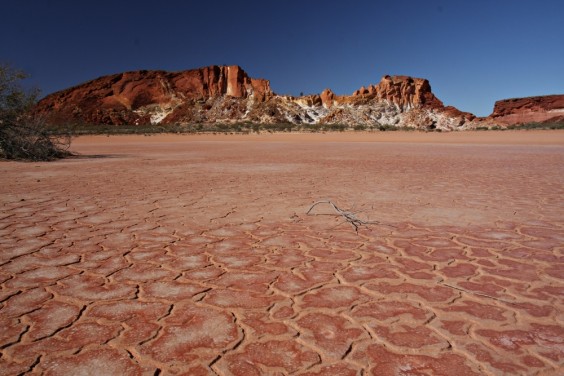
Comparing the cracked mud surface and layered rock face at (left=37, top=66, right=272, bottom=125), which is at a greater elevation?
layered rock face at (left=37, top=66, right=272, bottom=125)

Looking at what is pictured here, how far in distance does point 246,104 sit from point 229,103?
334 cm

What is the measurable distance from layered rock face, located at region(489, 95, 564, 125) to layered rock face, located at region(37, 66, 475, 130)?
39.2ft

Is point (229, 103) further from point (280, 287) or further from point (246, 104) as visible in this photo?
point (280, 287)

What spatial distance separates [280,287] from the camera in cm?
339

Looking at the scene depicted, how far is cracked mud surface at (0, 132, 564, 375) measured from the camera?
2.37 meters

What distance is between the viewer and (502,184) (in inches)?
351

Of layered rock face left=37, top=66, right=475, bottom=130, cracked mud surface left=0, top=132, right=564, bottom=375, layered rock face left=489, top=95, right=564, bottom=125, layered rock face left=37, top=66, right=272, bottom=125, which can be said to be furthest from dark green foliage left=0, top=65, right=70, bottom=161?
layered rock face left=489, top=95, right=564, bottom=125

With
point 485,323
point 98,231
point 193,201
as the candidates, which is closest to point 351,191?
point 193,201

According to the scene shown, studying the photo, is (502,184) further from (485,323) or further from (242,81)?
(242,81)

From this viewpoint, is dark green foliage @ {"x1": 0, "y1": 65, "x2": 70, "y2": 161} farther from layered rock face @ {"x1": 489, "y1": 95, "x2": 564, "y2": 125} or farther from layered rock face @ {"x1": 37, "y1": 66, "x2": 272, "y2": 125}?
layered rock face @ {"x1": 489, "y1": 95, "x2": 564, "y2": 125}

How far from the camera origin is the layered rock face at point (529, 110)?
78494mm

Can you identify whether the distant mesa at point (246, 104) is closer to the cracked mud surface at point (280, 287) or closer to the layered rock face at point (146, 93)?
the layered rock face at point (146, 93)

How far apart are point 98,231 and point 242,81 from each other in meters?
78.9

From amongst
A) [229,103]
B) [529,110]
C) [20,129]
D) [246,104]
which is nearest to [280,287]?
[20,129]
